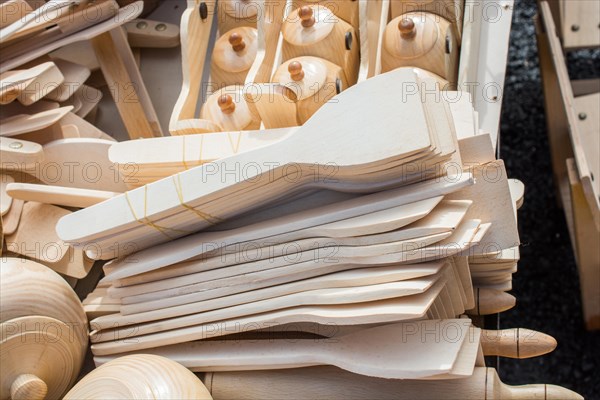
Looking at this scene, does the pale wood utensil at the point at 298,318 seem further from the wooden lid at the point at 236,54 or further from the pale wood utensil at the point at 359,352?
the wooden lid at the point at 236,54

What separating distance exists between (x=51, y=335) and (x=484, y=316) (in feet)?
1.78

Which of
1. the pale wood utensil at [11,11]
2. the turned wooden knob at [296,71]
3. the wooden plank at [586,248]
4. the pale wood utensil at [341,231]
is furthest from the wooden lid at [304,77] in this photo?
the wooden plank at [586,248]

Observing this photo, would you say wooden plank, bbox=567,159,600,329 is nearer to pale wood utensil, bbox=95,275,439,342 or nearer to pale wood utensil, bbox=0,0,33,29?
pale wood utensil, bbox=95,275,439,342

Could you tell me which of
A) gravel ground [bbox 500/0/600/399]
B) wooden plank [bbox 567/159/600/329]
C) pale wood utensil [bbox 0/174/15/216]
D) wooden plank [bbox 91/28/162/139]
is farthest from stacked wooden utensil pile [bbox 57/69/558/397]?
gravel ground [bbox 500/0/600/399]

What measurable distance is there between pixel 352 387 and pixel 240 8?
61 cm

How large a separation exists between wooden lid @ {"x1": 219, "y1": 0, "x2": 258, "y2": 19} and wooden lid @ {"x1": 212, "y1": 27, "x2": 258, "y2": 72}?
0.08 meters

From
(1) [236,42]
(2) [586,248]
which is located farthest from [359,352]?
(2) [586,248]

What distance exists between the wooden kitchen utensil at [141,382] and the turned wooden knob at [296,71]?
0.38 metres

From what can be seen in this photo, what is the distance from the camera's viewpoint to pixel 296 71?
3.32 feet

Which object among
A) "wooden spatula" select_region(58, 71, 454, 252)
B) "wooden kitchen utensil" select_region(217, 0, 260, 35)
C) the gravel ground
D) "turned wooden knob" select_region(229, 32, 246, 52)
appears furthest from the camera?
the gravel ground

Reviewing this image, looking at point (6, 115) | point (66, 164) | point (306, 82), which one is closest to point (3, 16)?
point (6, 115)

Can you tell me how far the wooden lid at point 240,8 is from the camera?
4.00 ft

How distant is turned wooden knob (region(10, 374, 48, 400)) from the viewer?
896 mm

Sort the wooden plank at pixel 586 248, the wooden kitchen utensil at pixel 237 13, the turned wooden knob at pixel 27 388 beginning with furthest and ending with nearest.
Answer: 1. the wooden plank at pixel 586 248
2. the wooden kitchen utensil at pixel 237 13
3. the turned wooden knob at pixel 27 388
